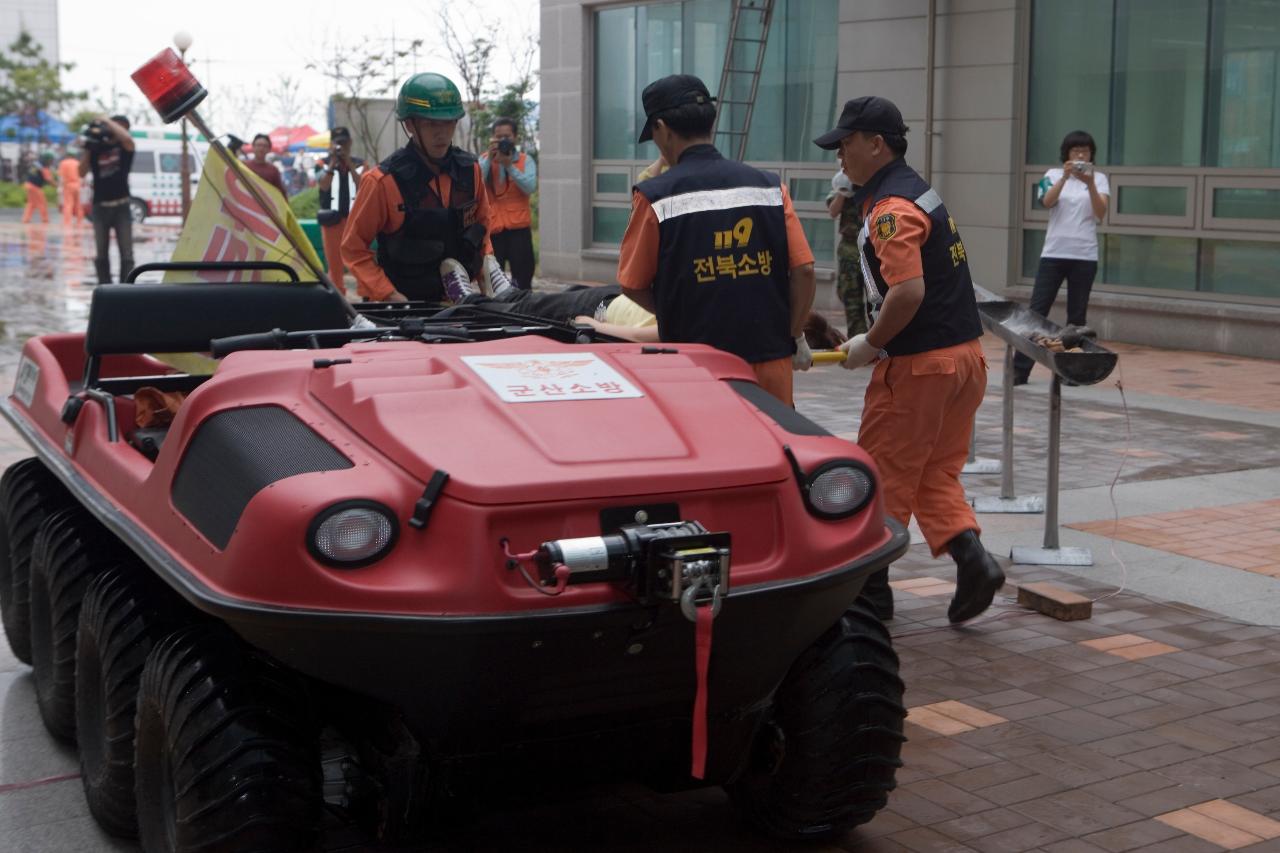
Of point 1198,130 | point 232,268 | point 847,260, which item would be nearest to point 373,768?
point 232,268

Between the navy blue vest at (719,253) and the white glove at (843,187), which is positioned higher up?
the white glove at (843,187)

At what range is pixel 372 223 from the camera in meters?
6.24

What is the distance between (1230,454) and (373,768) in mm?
6897

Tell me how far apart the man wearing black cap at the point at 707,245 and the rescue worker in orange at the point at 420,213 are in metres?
1.23

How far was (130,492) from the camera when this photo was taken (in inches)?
143

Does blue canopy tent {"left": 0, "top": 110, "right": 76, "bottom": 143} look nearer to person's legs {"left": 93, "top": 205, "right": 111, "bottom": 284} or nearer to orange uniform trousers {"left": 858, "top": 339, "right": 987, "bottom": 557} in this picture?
person's legs {"left": 93, "top": 205, "right": 111, "bottom": 284}

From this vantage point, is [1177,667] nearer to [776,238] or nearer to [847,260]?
[776,238]

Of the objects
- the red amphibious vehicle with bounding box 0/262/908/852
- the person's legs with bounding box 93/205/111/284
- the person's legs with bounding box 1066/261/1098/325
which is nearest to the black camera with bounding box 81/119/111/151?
the person's legs with bounding box 93/205/111/284

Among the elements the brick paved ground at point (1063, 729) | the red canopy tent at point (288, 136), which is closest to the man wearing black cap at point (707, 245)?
the brick paved ground at point (1063, 729)

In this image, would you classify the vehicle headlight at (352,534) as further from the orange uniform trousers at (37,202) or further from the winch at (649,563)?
the orange uniform trousers at (37,202)

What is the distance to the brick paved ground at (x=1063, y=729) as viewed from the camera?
3.86 metres

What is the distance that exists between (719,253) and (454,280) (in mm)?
1525

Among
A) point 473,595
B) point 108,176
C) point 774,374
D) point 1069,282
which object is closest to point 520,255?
point 1069,282

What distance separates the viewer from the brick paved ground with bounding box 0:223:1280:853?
12.7 ft
